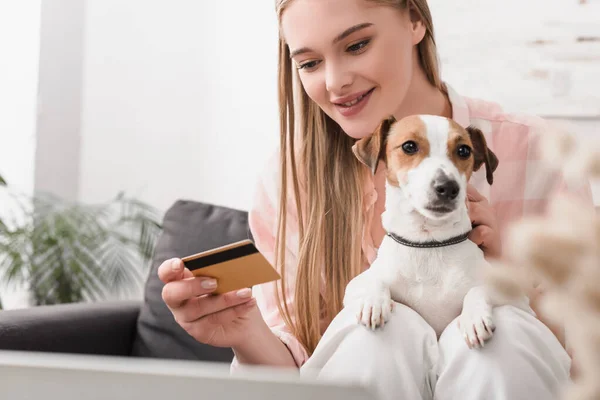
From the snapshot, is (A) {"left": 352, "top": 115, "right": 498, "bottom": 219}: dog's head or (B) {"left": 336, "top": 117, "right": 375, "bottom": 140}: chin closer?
(A) {"left": 352, "top": 115, "right": 498, "bottom": 219}: dog's head

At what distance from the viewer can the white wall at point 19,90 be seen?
255cm

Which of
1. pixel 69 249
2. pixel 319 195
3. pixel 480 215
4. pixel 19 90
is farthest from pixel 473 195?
pixel 19 90

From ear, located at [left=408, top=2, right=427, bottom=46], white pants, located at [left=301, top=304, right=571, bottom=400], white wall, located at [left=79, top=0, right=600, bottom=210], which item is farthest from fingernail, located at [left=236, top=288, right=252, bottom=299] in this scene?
white wall, located at [left=79, top=0, right=600, bottom=210]

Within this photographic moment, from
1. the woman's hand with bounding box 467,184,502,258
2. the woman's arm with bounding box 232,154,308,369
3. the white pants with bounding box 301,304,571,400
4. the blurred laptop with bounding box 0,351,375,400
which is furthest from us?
the woman's arm with bounding box 232,154,308,369

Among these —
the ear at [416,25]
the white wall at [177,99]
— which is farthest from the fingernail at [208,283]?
the white wall at [177,99]

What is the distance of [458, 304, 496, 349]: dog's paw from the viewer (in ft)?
2.55

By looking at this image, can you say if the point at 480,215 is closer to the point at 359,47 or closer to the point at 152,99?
the point at 359,47

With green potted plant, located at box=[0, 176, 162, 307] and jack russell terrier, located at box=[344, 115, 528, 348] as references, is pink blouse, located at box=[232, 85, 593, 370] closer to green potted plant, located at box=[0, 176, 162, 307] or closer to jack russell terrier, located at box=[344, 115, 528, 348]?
jack russell terrier, located at box=[344, 115, 528, 348]

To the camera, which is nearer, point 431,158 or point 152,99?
point 431,158

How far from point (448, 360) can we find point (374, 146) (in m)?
0.29

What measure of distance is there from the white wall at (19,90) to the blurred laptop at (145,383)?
2.27m

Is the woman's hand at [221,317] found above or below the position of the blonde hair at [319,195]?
below

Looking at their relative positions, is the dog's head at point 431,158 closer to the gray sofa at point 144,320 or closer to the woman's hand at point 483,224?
the woman's hand at point 483,224

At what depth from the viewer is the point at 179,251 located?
174cm
